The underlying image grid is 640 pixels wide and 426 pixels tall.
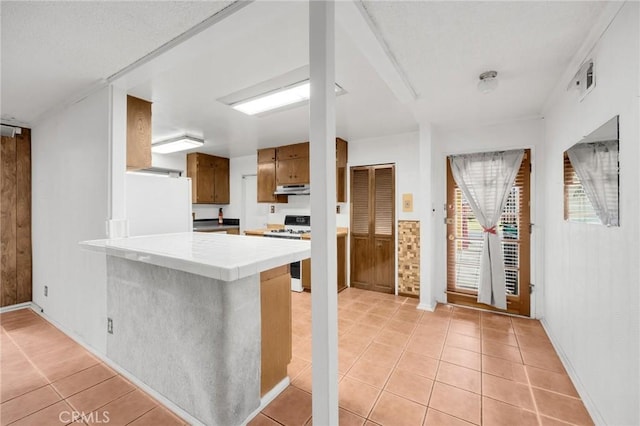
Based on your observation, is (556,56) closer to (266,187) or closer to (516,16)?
(516,16)

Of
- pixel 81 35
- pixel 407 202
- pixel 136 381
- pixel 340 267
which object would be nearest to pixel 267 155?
pixel 340 267

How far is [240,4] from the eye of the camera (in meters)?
1.40

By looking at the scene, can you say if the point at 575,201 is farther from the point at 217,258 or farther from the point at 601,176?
the point at 217,258

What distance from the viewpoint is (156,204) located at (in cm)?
255

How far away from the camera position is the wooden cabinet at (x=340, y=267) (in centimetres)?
421

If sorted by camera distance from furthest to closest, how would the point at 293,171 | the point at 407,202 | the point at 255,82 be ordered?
1. the point at 293,171
2. the point at 407,202
3. the point at 255,82

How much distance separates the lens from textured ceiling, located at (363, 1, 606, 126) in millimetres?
1435

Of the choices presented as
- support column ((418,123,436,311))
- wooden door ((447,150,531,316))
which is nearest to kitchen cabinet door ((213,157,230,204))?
support column ((418,123,436,311))

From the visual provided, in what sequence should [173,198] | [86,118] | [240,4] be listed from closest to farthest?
[240,4]
[86,118]
[173,198]

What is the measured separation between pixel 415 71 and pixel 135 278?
2590 mm

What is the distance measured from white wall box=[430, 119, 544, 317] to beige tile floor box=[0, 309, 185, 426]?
329 cm

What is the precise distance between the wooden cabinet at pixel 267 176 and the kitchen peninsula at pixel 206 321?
2.99 m

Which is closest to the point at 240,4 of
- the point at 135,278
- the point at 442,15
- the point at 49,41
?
the point at 442,15

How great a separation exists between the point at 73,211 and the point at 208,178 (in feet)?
9.53
